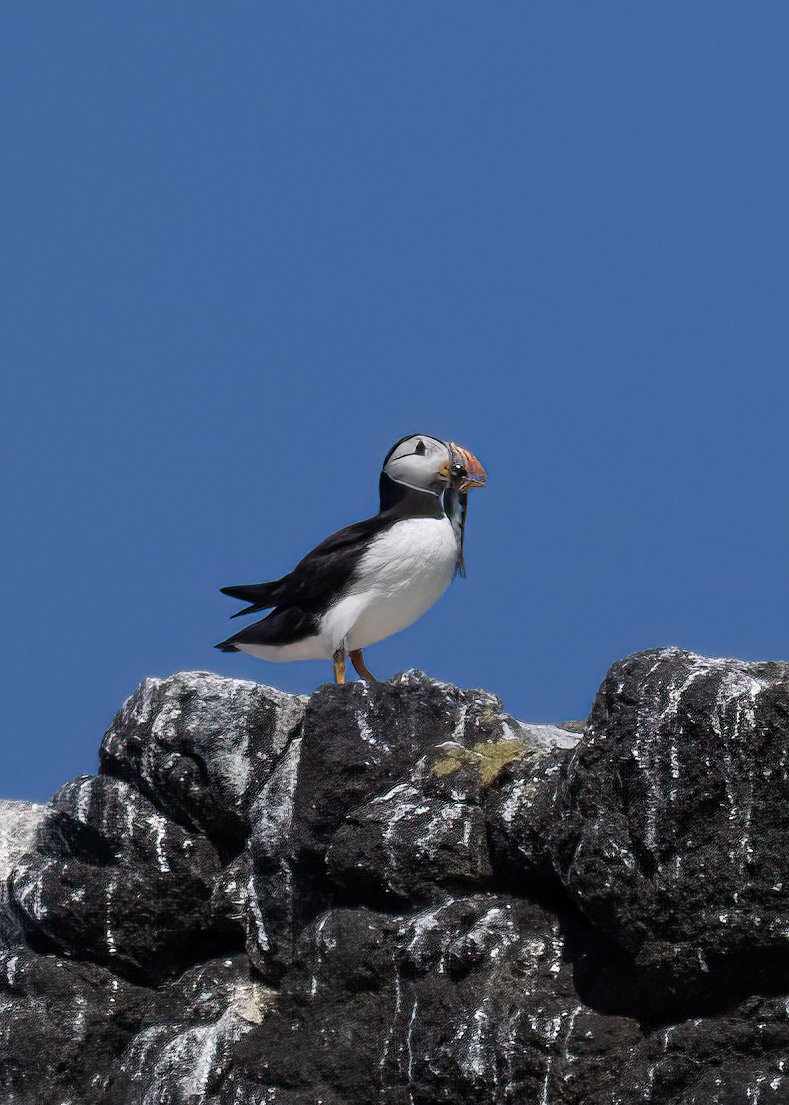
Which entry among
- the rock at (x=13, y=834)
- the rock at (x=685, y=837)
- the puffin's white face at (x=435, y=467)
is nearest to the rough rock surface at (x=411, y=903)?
the rock at (x=685, y=837)

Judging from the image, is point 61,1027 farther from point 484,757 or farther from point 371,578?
point 371,578

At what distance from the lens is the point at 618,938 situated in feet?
18.6

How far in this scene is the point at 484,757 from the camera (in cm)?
697

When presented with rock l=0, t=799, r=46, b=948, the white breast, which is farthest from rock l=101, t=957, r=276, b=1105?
the white breast

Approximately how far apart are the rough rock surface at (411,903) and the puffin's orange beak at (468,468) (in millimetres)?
1937

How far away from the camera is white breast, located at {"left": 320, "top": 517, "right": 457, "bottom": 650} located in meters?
9.05

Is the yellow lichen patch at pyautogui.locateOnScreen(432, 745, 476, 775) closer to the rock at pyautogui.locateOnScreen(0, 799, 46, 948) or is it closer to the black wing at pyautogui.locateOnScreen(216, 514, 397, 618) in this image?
the black wing at pyautogui.locateOnScreen(216, 514, 397, 618)

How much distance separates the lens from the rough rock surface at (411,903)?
5527 mm

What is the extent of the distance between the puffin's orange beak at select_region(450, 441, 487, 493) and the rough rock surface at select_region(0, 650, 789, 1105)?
1.94 m

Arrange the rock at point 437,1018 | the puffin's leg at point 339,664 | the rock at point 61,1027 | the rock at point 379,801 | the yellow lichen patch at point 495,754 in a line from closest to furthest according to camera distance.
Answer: the rock at point 437,1018, the rock at point 379,801, the yellow lichen patch at point 495,754, the rock at point 61,1027, the puffin's leg at point 339,664

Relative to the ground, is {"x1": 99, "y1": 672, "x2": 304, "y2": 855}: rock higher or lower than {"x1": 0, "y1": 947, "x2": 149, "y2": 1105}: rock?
higher

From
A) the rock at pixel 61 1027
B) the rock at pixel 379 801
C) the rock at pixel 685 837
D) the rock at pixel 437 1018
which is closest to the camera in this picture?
the rock at pixel 685 837

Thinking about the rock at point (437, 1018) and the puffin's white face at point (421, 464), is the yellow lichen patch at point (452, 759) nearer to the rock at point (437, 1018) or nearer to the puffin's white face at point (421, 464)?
the rock at point (437, 1018)

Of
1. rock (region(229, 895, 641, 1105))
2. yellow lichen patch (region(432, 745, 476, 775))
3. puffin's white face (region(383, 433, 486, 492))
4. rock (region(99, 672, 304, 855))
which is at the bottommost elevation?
rock (region(229, 895, 641, 1105))
